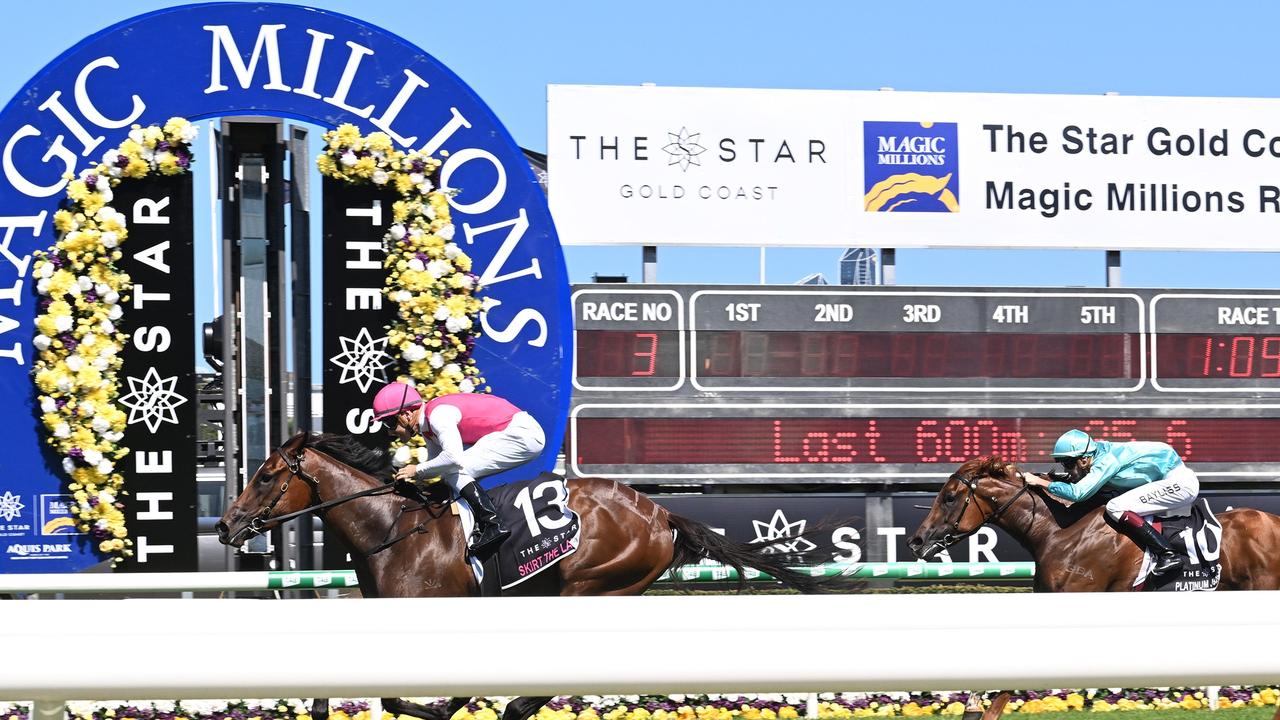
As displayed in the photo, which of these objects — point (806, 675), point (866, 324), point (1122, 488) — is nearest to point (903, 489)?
point (866, 324)

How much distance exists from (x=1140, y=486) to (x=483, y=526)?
3072mm

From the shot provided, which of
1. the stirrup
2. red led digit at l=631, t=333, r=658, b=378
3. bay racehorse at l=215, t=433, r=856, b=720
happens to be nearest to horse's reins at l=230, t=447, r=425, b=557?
bay racehorse at l=215, t=433, r=856, b=720

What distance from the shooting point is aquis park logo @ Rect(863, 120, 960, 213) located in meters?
12.8

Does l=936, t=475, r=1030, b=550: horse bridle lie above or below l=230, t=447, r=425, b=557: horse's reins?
below

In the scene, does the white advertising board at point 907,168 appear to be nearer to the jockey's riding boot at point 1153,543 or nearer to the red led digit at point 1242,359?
the red led digit at point 1242,359

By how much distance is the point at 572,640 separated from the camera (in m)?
1.56

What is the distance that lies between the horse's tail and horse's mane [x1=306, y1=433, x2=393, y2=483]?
1.26m

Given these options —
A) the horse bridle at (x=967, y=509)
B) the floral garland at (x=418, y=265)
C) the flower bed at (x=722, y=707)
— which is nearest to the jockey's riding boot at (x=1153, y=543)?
the horse bridle at (x=967, y=509)

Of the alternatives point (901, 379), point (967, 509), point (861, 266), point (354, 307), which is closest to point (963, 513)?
point (967, 509)

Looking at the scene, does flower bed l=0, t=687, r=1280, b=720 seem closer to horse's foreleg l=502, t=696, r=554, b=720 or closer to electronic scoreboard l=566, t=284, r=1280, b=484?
horse's foreleg l=502, t=696, r=554, b=720

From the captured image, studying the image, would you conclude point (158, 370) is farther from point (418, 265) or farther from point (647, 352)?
point (647, 352)

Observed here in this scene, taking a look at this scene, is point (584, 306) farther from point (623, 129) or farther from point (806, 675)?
point (806, 675)

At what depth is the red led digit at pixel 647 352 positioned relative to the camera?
36.7 ft

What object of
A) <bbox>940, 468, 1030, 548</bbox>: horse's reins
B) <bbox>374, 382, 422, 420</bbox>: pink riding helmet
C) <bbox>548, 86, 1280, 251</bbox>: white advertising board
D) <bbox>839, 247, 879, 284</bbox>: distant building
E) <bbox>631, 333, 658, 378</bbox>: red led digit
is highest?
<bbox>548, 86, 1280, 251</bbox>: white advertising board
